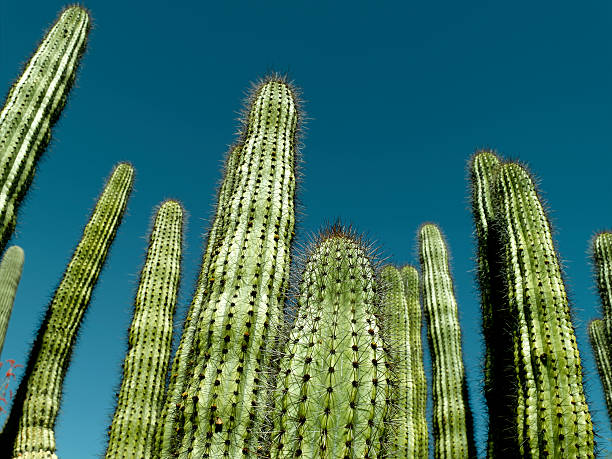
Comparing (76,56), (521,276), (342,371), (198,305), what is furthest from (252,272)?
(76,56)

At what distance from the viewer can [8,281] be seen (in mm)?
9367

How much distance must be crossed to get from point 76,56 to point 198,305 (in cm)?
448

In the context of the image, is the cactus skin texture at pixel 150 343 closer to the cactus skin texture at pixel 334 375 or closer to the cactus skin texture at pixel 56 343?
the cactus skin texture at pixel 56 343

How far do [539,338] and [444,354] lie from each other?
371 centimetres

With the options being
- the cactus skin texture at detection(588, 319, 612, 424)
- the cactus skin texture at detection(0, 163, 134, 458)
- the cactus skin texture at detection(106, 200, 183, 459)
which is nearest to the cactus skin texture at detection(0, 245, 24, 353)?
the cactus skin texture at detection(0, 163, 134, 458)

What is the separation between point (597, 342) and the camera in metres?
12.2

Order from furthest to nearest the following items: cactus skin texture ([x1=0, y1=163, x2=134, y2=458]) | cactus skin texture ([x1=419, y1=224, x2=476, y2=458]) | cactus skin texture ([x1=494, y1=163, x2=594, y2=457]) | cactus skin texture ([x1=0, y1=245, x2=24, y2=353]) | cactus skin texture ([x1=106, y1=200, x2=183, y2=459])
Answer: cactus skin texture ([x1=0, y1=245, x2=24, y2=353])
cactus skin texture ([x1=419, y1=224, x2=476, y2=458])
cactus skin texture ([x1=0, y1=163, x2=134, y2=458])
cactus skin texture ([x1=106, y1=200, x2=183, y2=459])
cactus skin texture ([x1=494, y1=163, x2=594, y2=457])

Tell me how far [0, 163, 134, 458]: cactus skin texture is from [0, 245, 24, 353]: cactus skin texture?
1.39 metres

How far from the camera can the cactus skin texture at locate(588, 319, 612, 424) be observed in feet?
35.7

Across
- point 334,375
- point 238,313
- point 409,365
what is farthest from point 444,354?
point 334,375

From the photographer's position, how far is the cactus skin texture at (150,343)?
6.34 m

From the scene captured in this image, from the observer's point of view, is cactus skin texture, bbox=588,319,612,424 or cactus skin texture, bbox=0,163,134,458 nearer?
cactus skin texture, bbox=0,163,134,458

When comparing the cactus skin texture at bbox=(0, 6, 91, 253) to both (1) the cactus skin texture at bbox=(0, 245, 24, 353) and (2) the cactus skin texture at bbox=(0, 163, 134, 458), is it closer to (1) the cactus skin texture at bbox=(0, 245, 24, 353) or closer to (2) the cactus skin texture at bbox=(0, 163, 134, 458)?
(2) the cactus skin texture at bbox=(0, 163, 134, 458)

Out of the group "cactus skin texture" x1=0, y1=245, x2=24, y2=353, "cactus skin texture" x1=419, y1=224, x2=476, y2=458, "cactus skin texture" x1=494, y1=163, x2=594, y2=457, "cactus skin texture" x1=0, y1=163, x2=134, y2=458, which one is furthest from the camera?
"cactus skin texture" x1=0, y1=245, x2=24, y2=353
